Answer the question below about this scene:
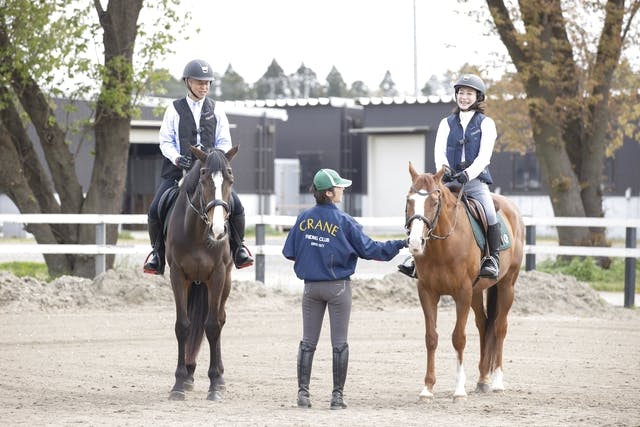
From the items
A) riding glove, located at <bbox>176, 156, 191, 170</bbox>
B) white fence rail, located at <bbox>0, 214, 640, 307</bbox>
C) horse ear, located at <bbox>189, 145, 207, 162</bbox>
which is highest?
horse ear, located at <bbox>189, 145, 207, 162</bbox>

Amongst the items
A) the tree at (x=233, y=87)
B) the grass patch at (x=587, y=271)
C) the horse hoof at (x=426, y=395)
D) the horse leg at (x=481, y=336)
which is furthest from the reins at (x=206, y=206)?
the tree at (x=233, y=87)

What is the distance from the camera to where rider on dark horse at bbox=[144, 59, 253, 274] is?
948 cm

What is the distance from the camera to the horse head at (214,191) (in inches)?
331

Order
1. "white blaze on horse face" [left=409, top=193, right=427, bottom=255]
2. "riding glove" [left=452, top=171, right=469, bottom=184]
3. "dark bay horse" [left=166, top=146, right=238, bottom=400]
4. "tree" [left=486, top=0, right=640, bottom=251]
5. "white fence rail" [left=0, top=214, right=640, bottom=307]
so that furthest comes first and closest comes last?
"tree" [left=486, top=0, right=640, bottom=251], "white fence rail" [left=0, top=214, right=640, bottom=307], "riding glove" [left=452, top=171, right=469, bottom=184], "dark bay horse" [left=166, top=146, right=238, bottom=400], "white blaze on horse face" [left=409, top=193, right=427, bottom=255]

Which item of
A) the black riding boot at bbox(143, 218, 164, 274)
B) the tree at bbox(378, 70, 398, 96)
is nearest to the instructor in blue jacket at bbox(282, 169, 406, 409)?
the black riding boot at bbox(143, 218, 164, 274)

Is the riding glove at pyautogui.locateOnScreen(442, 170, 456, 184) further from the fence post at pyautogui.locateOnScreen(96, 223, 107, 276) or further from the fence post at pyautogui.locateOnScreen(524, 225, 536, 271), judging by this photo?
the fence post at pyautogui.locateOnScreen(96, 223, 107, 276)

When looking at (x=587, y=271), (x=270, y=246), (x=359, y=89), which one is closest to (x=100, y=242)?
(x=270, y=246)

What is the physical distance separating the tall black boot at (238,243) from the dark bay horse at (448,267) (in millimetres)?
1533

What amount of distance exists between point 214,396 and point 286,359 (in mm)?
2485

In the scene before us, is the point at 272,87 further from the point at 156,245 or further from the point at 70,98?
the point at 156,245

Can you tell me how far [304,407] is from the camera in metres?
8.16

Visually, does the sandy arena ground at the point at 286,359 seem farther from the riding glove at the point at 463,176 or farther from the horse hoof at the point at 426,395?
the riding glove at the point at 463,176

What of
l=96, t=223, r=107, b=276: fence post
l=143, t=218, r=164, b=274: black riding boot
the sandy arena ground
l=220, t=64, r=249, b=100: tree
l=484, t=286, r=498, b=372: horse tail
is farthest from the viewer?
l=220, t=64, r=249, b=100: tree

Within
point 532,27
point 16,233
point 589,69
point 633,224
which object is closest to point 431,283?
point 633,224
